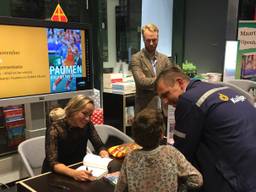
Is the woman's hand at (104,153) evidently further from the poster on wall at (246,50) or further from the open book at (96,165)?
the poster on wall at (246,50)

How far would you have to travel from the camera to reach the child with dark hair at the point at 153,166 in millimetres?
1330

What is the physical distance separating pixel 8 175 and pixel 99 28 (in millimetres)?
2291

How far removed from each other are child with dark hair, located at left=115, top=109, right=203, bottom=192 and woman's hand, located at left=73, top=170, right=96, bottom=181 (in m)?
0.34

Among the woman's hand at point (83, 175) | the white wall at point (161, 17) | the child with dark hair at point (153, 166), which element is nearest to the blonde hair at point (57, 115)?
the woman's hand at point (83, 175)

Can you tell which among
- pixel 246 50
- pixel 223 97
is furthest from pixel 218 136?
pixel 246 50

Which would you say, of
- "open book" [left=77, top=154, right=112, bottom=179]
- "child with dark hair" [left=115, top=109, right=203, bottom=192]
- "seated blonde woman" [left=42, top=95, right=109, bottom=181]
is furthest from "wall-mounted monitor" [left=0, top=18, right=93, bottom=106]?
"child with dark hair" [left=115, top=109, right=203, bottom=192]

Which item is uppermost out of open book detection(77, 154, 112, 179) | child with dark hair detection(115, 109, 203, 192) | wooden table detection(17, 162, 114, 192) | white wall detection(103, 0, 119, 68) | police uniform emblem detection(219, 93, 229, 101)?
white wall detection(103, 0, 119, 68)

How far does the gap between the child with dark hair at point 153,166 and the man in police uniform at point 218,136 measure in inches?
3.8

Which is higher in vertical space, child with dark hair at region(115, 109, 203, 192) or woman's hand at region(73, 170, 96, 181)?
child with dark hair at region(115, 109, 203, 192)

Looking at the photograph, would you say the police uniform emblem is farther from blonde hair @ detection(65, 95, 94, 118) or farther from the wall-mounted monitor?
the wall-mounted monitor

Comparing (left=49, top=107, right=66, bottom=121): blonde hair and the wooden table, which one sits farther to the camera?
(left=49, top=107, right=66, bottom=121): blonde hair

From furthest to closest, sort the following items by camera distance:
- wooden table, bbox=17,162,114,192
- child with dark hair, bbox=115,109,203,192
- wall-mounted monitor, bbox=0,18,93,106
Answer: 1. wall-mounted monitor, bbox=0,18,93,106
2. wooden table, bbox=17,162,114,192
3. child with dark hair, bbox=115,109,203,192

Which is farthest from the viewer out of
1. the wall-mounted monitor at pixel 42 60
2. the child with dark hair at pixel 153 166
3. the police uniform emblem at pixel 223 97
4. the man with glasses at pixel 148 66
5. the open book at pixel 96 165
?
the man with glasses at pixel 148 66

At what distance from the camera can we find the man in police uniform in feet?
4.61
